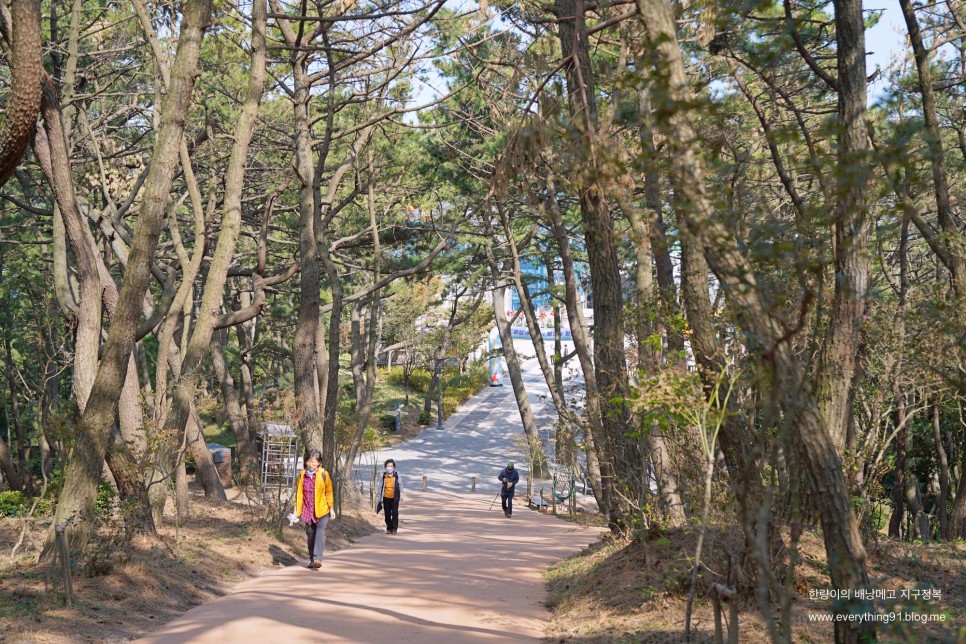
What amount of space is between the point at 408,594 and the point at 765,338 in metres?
5.59

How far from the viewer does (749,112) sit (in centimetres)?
1814

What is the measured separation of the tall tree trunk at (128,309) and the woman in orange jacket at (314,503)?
9.48 ft

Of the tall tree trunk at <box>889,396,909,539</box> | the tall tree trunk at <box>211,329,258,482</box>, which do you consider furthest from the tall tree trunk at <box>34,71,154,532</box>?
the tall tree trunk at <box>211,329,258,482</box>

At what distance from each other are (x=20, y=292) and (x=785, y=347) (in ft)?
86.6

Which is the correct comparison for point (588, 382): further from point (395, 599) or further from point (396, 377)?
point (396, 377)

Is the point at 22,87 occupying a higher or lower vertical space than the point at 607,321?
higher

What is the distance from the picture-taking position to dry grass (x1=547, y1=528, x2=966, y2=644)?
22.1ft

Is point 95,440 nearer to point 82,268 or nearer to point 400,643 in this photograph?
point 82,268

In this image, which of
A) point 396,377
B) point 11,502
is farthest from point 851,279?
point 396,377

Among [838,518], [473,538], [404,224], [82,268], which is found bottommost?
[473,538]

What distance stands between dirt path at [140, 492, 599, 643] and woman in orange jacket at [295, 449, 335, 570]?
26 cm

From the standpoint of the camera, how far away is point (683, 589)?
780 centimetres

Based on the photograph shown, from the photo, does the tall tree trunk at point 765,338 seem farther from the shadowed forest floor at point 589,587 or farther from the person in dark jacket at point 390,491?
the person in dark jacket at point 390,491

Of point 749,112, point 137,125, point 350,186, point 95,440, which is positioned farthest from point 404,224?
point 95,440
